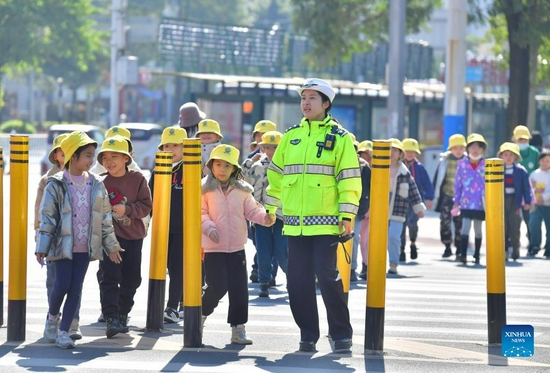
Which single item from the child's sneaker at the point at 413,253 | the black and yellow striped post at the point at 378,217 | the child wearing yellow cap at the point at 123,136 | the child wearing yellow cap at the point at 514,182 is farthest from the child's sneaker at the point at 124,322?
the child's sneaker at the point at 413,253

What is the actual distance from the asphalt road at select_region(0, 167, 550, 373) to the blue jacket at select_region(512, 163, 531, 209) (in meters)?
3.58

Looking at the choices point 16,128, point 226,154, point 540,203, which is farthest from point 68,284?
point 16,128

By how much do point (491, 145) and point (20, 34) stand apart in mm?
28220

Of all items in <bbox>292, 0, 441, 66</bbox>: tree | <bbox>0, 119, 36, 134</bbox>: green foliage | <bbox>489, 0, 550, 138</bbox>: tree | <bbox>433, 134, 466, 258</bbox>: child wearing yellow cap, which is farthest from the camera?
<bbox>0, 119, 36, 134</bbox>: green foliage

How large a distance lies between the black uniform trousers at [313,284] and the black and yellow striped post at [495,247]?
1.04 meters

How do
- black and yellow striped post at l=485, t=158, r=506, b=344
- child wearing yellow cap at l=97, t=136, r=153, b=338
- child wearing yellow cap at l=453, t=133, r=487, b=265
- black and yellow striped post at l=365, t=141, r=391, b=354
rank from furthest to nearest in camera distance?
child wearing yellow cap at l=453, t=133, r=487, b=265 < child wearing yellow cap at l=97, t=136, r=153, b=338 < black and yellow striped post at l=485, t=158, r=506, b=344 < black and yellow striped post at l=365, t=141, r=391, b=354

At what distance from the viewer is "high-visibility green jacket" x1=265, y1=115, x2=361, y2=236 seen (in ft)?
28.7

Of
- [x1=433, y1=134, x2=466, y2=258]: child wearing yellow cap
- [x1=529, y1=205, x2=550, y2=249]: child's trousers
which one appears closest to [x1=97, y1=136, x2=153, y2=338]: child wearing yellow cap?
[x1=433, y1=134, x2=466, y2=258]: child wearing yellow cap

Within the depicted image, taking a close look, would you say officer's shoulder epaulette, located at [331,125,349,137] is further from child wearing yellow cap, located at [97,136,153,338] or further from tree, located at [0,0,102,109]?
tree, located at [0,0,102,109]

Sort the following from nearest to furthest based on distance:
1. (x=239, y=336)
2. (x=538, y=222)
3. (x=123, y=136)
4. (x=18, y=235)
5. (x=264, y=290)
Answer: (x=18, y=235)
(x=239, y=336)
(x=123, y=136)
(x=264, y=290)
(x=538, y=222)

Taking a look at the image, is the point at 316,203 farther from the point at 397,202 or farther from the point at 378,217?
the point at 397,202

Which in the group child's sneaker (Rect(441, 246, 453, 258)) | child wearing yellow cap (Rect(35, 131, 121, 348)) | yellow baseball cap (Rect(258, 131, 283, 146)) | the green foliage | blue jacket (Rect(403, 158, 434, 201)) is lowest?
child's sneaker (Rect(441, 246, 453, 258))

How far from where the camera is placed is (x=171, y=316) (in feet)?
34.7

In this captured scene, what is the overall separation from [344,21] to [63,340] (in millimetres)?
24348
